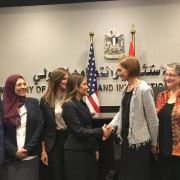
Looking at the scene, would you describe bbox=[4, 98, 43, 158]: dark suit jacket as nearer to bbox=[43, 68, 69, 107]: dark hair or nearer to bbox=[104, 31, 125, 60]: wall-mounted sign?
bbox=[43, 68, 69, 107]: dark hair

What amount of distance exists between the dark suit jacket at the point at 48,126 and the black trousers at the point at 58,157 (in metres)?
0.04

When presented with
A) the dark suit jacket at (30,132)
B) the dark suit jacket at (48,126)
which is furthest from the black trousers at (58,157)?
the dark suit jacket at (30,132)

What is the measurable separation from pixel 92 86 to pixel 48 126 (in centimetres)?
263

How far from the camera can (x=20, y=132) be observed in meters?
3.11

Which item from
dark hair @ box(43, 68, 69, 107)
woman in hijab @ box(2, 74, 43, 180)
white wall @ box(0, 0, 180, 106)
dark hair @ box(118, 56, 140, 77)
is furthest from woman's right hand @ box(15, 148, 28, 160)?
white wall @ box(0, 0, 180, 106)

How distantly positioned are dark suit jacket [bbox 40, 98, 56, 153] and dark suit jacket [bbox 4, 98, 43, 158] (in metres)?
0.07

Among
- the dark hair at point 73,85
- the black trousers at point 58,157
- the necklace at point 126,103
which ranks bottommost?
the black trousers at point 58,157

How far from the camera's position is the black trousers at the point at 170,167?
9.10 ft

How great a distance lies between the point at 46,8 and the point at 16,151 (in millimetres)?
3782

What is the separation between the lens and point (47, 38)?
6180 mm

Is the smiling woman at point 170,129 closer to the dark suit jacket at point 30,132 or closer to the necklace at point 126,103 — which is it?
the necklace at point 126,103

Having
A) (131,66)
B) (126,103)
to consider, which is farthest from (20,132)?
(131,66)

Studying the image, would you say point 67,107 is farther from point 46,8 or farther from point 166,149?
point 46,8

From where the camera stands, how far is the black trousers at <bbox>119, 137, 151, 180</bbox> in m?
2.71
